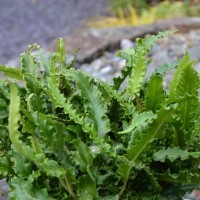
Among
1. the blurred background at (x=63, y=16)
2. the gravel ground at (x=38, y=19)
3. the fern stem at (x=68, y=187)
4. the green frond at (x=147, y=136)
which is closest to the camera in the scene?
the green frond at (x=147, y=136)

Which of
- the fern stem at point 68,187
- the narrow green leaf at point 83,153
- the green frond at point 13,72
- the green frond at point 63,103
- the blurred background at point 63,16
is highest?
the green frond at point 13,72

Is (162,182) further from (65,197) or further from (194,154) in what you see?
(65,197)

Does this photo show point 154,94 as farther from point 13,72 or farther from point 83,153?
point 13,72

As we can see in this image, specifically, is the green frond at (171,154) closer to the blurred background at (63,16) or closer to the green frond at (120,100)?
the green frond at (120,100)

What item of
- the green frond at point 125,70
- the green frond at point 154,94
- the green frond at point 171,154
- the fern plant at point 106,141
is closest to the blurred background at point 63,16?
the green frond at point 125,70

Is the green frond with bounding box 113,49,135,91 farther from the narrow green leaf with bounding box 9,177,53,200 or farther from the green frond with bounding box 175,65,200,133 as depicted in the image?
the narrow green leaf with bounding box 9,177,53,200

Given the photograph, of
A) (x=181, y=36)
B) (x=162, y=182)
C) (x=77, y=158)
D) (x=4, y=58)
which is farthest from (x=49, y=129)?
(x=4, y=58)
